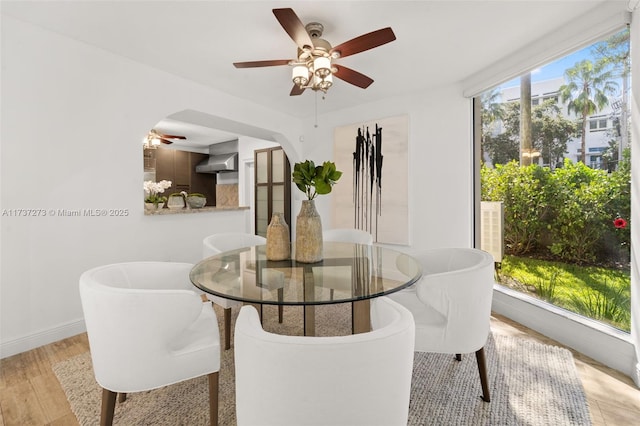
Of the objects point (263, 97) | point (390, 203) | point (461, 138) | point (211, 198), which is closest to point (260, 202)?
point (211, 198)

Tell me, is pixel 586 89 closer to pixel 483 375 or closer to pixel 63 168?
pixel 483 375

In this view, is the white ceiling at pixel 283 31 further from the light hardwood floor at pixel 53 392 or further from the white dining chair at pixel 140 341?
the light hardwood floor at pixel 53 392

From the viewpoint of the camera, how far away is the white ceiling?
6.35 feet

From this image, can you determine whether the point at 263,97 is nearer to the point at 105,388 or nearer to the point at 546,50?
the point at 546,50

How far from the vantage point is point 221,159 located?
6.49 meters

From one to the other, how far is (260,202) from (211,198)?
1.95 m

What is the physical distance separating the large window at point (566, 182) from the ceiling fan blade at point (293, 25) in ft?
7.06

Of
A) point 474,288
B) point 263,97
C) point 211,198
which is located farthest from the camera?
point 211,198

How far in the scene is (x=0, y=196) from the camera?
2.04 metres

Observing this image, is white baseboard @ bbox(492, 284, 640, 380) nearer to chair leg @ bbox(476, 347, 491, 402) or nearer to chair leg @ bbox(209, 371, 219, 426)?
chair leg @ bbox(476, 347, 491, 402)

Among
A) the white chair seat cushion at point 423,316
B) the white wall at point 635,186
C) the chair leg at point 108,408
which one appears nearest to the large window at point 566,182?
the white wall at point 635,186

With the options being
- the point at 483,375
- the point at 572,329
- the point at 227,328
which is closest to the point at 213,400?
the point at 227,328

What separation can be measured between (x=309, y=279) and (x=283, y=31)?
74.2 inches

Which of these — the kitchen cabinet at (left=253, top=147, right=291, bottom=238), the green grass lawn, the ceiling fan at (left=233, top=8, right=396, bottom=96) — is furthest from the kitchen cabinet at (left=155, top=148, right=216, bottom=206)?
the green grass lawn
